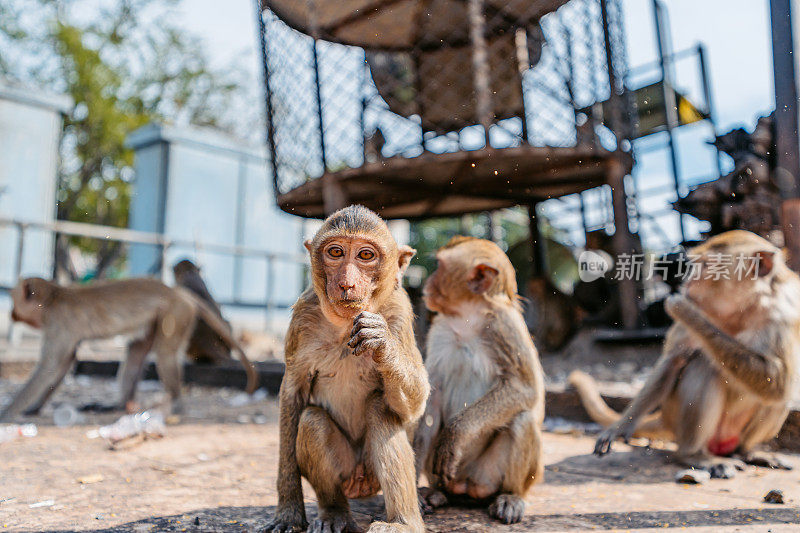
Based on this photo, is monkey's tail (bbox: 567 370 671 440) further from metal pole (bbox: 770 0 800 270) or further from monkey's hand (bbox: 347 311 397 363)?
monkey's hand (bbox: 347 311 397 363)

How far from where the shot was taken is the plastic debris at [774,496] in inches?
95.0

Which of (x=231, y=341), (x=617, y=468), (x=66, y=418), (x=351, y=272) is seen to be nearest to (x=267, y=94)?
(x=231, y=341)

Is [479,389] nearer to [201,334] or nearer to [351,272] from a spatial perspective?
[351,272]

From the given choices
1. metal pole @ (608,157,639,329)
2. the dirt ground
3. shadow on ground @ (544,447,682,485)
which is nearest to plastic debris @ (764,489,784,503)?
the dirt ground

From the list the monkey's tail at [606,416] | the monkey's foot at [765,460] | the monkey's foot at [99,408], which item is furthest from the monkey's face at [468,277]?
the monkey's foot at [99,408]

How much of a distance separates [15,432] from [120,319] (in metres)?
1.38

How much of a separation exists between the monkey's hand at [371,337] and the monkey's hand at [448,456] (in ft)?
2.25

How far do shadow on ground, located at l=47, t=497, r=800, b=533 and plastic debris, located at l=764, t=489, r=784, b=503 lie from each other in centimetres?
6

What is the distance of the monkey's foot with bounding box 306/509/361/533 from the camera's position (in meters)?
1.84

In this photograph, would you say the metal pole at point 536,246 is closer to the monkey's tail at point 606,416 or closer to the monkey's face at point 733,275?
the monkey's tail at point 606,416

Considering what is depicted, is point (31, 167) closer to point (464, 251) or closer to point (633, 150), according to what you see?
point (633, 150)

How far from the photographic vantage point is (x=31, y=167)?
10266mm

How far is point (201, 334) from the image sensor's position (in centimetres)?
677

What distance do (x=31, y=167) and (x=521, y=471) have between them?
1052 centimetres
